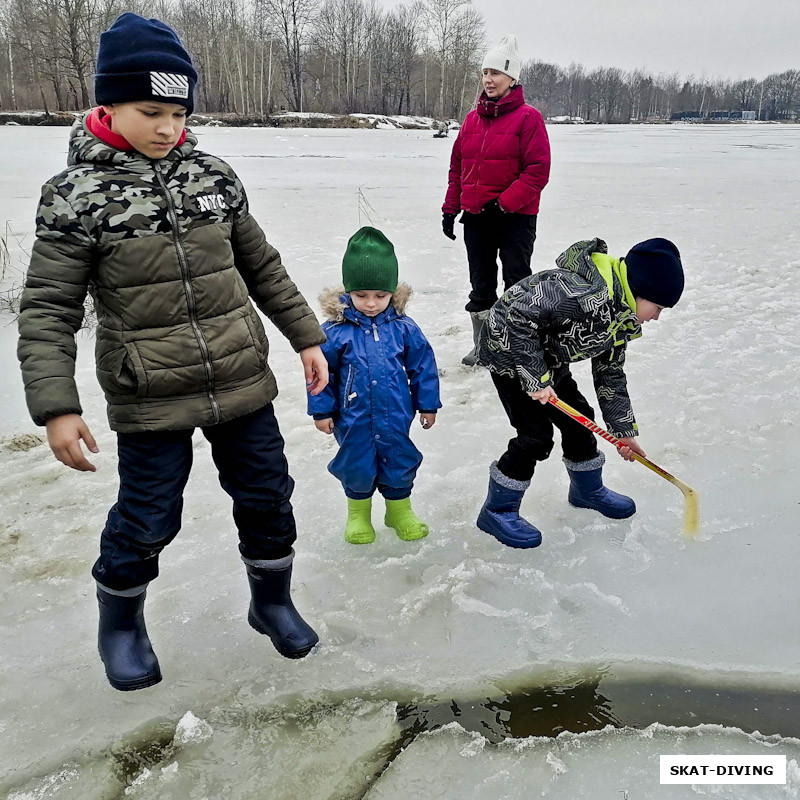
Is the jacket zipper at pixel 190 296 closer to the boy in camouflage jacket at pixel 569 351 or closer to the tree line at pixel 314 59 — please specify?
the boy in camouflage jacket at pixel 569 351

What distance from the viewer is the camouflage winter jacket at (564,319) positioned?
2.35 meters

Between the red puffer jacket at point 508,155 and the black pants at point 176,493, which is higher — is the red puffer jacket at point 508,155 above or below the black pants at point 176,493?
above

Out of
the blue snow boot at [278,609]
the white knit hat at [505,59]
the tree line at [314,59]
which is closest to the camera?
the blue snow boot at [278,609]

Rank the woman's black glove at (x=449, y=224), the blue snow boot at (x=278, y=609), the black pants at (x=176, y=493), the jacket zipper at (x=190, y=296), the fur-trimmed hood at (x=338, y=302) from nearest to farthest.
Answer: the jacket zipper at (x=190, y=296)
the black pants at (x=176, y=493)
the blue snow boot at (x=278, y=609)
the fur-trimmed hood at (x=338, y=302)
the woman's black glove at (x=449, y=224)

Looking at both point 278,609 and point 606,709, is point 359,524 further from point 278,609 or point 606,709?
point 606,709

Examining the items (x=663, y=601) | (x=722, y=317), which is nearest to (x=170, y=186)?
(x=663, y=601)

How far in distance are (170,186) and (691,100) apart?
108 metres

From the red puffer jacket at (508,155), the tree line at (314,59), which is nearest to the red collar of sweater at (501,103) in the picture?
the red puffer jacket at (508,155)

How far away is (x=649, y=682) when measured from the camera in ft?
6.73

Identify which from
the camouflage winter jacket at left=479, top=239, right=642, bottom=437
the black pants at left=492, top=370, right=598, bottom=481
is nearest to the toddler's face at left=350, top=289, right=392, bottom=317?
the camouflage winter jacket at left=479, top=239, right=642, bottom=437

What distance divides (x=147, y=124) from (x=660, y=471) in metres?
2.02

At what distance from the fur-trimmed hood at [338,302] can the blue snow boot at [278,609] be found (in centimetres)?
88

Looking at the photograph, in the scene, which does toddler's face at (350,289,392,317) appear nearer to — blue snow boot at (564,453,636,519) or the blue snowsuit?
the blue snowsuit

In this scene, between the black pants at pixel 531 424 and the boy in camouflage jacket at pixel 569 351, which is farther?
the black pants at pixel 531 424
